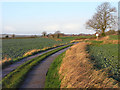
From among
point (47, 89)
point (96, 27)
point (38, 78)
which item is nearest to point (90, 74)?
point (47, 89)

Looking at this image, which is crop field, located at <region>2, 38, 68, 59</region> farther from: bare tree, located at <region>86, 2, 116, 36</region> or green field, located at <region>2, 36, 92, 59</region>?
bare tree, located at <region>86, 2, 116, 36</region>

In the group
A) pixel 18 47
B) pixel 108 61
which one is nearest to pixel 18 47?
pixel 18 47

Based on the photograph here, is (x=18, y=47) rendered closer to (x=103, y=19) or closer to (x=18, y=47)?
(x=18, y=47)

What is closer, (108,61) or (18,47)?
(108,61)

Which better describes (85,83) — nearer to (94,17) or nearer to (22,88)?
(22,88)

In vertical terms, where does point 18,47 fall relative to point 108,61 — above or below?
above

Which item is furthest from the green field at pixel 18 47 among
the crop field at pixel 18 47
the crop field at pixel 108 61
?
the crop field at pixel 108 61

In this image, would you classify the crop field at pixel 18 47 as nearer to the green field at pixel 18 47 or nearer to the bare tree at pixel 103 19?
the green field at pixel 18 47

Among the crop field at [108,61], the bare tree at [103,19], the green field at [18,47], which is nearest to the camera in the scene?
the crop field at [108,61]

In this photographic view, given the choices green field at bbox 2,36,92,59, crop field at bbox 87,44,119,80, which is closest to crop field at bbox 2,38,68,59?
green field at bbox 2,36,92,59

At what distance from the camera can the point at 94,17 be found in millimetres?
38531

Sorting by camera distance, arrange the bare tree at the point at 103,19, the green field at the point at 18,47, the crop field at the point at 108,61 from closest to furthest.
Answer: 1. the crop field at the point at 108,61
2. the green field at the point at 18,47
3. the bare tree at the point at 103,19

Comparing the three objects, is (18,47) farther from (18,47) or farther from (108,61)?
(108,61)

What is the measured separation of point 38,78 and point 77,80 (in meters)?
2.96
